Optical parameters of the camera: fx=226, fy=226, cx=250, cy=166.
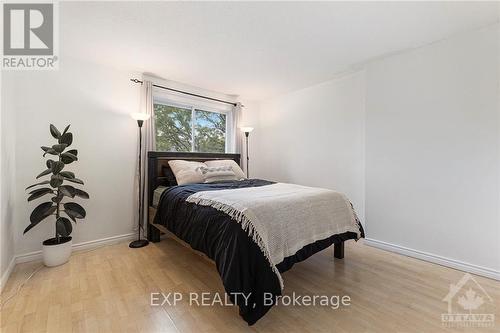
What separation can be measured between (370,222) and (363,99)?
1683 mm

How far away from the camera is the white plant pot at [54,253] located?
2.30 metres

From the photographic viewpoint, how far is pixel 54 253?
232 centimetres

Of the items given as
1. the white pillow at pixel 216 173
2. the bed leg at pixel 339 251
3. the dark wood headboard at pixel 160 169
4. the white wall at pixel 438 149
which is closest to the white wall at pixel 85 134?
the dark wood headboard at pixel 160 169

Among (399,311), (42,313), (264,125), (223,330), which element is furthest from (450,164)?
(42,313)

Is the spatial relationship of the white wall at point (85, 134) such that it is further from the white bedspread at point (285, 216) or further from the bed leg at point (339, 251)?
the bed leg at point (339, 251)

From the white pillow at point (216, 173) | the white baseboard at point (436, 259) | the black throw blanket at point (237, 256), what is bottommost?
the white baseboard at point (436, 259)

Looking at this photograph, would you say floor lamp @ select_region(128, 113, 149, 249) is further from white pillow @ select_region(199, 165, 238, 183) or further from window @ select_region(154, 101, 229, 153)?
white pillow @ select_region(199, 165, 238, 183)

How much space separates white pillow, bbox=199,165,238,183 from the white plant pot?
5.47ft

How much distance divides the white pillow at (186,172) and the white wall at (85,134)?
61 centimetres

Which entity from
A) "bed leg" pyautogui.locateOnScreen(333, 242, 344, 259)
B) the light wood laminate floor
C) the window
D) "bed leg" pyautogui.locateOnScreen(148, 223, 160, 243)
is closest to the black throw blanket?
the light wood laminate floor

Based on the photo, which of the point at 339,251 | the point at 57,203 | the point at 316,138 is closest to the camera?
the point at 57,203

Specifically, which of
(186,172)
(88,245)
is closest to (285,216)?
(186,172)

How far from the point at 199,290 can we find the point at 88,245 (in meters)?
1.81

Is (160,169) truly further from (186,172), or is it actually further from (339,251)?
(339,251)
